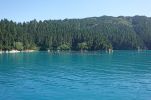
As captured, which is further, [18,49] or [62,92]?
[18,49]

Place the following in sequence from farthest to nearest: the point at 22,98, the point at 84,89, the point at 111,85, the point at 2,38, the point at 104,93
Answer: the point at 2,38
the point at 111,85
the point at 84,89
the point at 104,93
the point at 22,98

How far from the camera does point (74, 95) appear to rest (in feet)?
132

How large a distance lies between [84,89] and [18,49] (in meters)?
144

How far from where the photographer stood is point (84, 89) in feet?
146

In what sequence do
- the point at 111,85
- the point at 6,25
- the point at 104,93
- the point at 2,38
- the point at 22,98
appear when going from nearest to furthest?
Answer: 1. the point at 22,98
2. the point at 104,93
3. the point at 111,85
4. the point at 2,38
5. the point at 6,25

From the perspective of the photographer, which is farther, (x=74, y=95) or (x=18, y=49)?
(x=18, y=49)

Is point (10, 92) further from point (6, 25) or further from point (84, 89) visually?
point (6, 25)

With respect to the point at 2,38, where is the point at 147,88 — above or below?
below

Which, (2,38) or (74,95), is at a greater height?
(2,38)

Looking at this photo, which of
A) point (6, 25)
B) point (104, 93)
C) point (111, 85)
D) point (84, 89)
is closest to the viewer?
point (104, 93)

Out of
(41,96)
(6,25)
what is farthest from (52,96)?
(6,25)

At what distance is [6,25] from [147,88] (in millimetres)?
154446

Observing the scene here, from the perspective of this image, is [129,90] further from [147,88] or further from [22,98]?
[22,98]

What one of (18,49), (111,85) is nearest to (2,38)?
(18,49)
